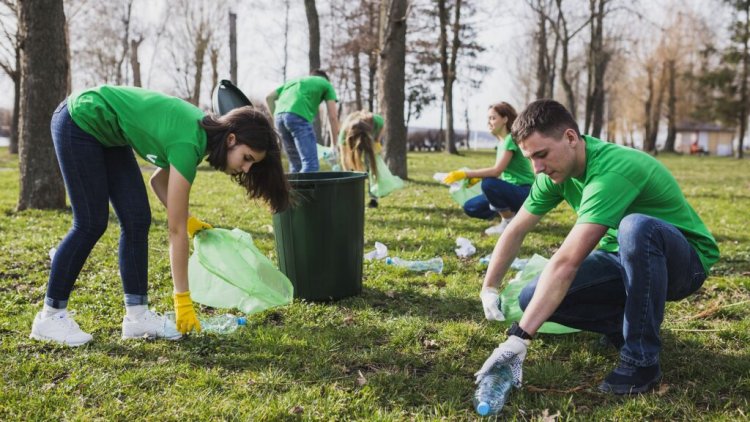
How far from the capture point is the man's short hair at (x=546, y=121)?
7.22 ft

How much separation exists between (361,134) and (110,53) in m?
24.9

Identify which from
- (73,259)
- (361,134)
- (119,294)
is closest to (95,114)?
(73,259)

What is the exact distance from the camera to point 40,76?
5980 mm

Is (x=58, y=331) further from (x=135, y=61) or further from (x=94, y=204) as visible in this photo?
(x=135, y=61)

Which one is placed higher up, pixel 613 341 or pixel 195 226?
pixel 195 226

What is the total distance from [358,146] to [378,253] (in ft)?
6.57

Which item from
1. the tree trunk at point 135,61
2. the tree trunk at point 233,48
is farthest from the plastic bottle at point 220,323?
the tree trunk at point 135,61

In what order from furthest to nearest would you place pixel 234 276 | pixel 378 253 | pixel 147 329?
pixel 378 253, pixel 234 276, pixel 147 329

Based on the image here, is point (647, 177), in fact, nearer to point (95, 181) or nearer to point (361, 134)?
point (95, 181)

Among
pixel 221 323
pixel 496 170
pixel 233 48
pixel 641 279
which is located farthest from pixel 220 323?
pixel 233 48

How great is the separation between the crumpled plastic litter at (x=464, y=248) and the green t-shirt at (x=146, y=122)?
260 centimetres

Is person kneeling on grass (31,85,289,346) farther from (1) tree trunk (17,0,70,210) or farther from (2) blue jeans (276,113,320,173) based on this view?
(1) tree trunk (17,0,70,210)

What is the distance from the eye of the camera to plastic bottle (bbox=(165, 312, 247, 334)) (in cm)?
293

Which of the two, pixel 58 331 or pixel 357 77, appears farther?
pixel 357 77
